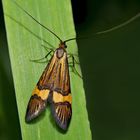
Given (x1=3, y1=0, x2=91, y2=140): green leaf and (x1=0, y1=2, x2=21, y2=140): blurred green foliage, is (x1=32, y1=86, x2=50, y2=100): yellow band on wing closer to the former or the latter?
(x1=3, y1=0, x2=91, y2=140): green leaf

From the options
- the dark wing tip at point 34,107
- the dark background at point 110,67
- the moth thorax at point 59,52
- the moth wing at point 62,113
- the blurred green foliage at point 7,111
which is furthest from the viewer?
the dark background at point 110,67

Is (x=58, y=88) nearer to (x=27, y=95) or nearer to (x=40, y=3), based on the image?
(x=27, y=95)

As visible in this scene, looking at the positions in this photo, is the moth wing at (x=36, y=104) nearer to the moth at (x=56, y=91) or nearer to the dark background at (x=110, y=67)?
the moth at (x=56, y=91)

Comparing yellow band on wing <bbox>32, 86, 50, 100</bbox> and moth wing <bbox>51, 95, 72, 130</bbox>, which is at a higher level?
yellow band on wing <bbox>32, 86, 50, 100</bbox>

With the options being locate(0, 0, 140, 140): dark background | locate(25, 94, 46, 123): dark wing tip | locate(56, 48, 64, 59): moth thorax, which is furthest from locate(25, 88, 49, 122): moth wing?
locate(0, 0, 140, 140): dark background

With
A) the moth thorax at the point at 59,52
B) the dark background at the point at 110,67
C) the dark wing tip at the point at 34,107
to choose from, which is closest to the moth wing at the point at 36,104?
the dark wing tip at the point at 34,107

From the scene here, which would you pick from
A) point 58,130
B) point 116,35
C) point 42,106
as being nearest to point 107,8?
point 116,35

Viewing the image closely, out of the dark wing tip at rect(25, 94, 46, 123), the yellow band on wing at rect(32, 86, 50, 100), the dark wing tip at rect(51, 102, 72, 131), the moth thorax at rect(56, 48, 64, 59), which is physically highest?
the moth thorax at rect(56, 48, 64, 59)
